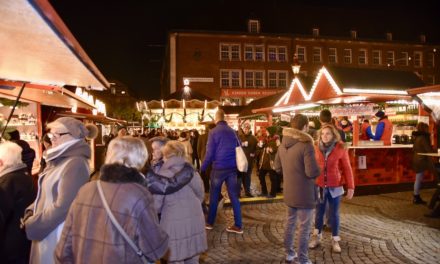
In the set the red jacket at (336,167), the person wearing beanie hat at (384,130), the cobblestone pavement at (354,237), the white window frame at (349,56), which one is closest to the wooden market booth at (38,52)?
the cobblestone pavement at (354,237)

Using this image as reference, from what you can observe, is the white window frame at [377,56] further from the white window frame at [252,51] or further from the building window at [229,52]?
the building window at [229,52]

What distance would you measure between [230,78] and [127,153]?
1569 inches

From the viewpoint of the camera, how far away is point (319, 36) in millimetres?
44812

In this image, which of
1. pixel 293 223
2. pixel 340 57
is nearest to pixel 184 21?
pixel 340 57

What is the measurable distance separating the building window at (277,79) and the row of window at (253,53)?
144cm

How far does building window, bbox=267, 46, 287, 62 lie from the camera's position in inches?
1693

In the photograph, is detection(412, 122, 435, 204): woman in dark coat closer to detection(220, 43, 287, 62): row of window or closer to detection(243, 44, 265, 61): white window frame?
detection(220, 43, 287, 62): row of window

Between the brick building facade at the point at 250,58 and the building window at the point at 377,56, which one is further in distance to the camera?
the building window at the point at 377,56

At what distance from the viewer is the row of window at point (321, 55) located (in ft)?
138

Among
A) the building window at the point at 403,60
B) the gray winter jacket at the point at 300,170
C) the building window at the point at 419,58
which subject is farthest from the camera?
the building window at the point at 419,58

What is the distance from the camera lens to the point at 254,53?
42406mm

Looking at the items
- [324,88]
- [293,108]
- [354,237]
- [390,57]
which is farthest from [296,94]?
[390,57]

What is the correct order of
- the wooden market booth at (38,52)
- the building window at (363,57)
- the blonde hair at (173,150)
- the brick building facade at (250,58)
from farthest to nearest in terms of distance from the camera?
the building window at (363,57) → the brick building facade at (250,58) → the blonde hair at (173,150) → the wooden market booth at (38,52)

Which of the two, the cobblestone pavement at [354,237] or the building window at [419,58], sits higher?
the building window at [419,58]
